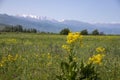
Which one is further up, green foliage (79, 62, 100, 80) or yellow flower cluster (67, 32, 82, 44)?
yellow flower cluster (67, 32, 82, 44)

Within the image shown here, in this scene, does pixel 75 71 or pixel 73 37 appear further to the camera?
pixel 73 37

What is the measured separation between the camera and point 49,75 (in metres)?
9.16

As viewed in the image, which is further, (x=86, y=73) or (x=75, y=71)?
(x=86, y=73)

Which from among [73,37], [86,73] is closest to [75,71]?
[86,73]

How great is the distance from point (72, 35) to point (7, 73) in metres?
2.96

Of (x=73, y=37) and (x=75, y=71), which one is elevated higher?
(x=73, y=37)

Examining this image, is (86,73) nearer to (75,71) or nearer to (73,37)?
(75,71)

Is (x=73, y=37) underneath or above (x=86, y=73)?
above

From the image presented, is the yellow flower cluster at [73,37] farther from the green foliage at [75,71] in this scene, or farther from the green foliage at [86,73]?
the green foliage at [86,73]

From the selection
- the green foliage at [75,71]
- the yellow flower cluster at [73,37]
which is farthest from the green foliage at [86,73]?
the yellow flower cluster at [73,37]

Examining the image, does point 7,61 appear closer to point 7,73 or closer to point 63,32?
point 7,73

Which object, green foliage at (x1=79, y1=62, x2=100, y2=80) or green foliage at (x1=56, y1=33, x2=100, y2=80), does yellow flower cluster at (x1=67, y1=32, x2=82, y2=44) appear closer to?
green foliage at (x1=56, y1=33, x2=100, y2=80)

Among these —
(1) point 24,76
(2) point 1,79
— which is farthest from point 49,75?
(2) point 1,79

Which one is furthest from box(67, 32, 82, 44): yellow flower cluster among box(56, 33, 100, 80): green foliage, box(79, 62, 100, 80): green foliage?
box(79, 62, 100, 80): green foliage
